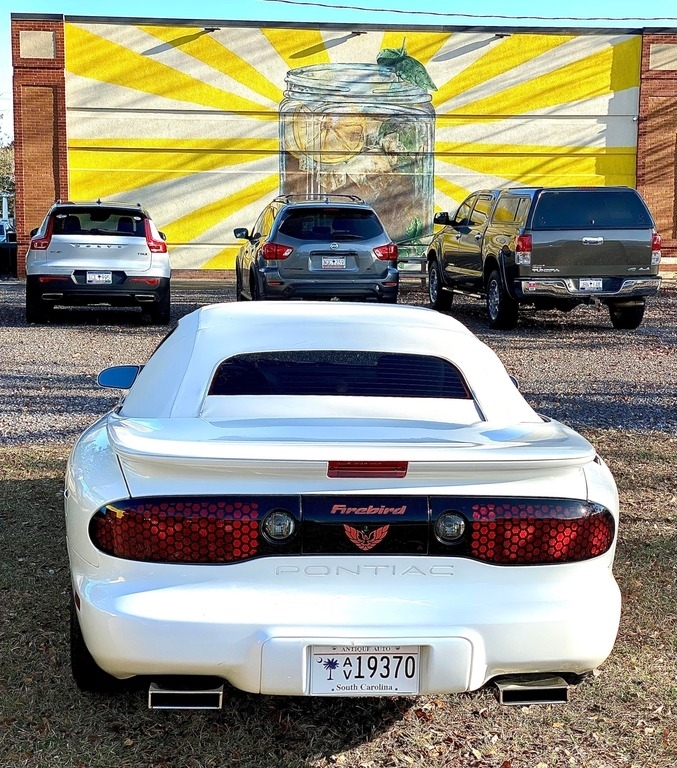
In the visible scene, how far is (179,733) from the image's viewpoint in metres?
3.71

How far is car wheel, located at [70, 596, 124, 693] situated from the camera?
370 cm

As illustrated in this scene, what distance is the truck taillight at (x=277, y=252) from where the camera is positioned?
1423cm

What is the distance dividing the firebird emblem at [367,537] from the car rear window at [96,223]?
39.2 feet

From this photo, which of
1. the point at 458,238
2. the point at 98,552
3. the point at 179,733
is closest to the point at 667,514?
the point at 179,733

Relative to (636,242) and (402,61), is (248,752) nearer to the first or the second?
(636,242)

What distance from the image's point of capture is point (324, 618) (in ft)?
10.3

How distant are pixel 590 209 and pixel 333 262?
11.3ft

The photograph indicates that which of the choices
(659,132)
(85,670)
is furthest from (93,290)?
(659,132)

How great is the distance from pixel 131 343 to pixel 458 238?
19.1ft

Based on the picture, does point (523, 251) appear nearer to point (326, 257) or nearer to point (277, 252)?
point (326, 257)

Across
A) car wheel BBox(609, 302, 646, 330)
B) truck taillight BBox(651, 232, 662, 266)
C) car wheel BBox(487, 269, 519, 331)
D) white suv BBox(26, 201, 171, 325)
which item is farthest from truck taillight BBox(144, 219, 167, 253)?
truck taillight BBox(651, 232, 662, 266)

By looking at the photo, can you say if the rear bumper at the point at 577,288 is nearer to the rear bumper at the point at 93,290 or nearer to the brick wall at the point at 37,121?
the rear bumper at the point at 93,290

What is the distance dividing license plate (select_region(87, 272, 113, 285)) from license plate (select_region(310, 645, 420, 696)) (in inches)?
464

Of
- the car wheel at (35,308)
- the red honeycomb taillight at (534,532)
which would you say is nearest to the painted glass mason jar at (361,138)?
the car wheel at (35,308)
